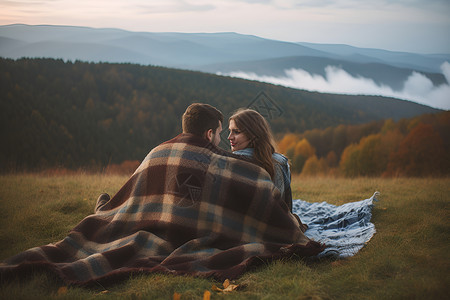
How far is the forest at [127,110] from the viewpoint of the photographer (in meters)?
47.5

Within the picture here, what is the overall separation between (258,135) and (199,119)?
0.68 m

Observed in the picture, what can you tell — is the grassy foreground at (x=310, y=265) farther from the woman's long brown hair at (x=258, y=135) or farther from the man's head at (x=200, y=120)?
the man's head at (x=200, y=120)

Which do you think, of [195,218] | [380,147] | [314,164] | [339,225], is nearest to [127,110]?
[314,164]

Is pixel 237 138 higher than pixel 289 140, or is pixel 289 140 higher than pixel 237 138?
pixel 237 138

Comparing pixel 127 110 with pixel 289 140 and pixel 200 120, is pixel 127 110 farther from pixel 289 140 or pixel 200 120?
pixel 200 120

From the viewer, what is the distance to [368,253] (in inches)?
136

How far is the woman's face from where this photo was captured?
13.4 feet

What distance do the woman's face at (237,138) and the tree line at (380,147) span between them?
11872 mm

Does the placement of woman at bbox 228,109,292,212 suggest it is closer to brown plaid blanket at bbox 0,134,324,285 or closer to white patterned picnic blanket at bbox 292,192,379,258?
brown plaid blanket at bbox 0,134,324,285

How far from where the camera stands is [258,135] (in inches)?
158

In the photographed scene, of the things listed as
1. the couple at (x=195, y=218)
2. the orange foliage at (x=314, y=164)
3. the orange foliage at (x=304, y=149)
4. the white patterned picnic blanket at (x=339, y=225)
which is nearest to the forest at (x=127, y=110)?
the orange foliage at (x=304, y=149)

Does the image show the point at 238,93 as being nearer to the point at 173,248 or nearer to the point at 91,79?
the point at 91,79

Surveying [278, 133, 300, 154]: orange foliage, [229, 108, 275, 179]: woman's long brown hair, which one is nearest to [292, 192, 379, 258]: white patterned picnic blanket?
[229, 108, 275, 179]: woman's long brown hair

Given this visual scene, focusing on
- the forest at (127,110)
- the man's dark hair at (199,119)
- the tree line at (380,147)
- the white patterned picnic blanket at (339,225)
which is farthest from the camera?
the forest at (127,110)
